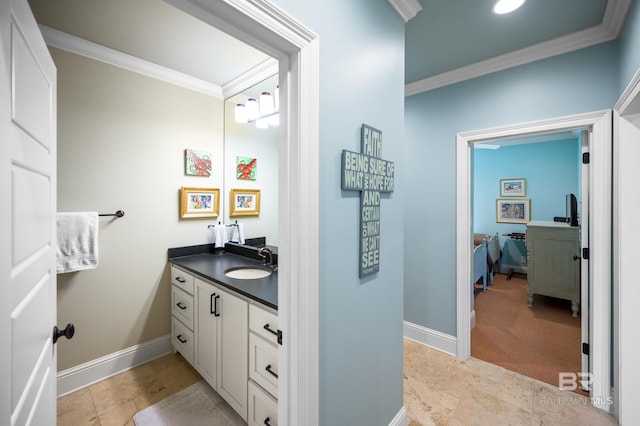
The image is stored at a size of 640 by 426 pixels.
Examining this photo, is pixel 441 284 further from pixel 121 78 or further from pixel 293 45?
pixel 121 78

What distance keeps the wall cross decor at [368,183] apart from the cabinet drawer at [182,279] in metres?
1.53

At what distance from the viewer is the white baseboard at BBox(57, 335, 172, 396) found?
6.42ft

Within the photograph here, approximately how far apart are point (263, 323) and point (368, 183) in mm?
921

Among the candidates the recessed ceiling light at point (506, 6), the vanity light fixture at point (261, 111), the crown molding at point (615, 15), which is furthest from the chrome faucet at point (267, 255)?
the crown molding at point (615, 15)

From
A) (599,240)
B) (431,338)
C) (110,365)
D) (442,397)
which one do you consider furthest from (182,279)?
(599,240)

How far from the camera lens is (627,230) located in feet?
5.13

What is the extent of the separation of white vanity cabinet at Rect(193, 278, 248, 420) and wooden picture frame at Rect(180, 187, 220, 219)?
83 centimetres

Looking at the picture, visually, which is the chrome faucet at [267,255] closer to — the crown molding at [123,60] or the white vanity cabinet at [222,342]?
the white vanity cabinet at [222,342]

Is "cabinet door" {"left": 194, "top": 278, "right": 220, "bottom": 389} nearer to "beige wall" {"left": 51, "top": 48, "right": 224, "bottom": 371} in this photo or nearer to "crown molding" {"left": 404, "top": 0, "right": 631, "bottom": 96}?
"beige wall" {"left": 51, "top": 48, "right": 224, "bottom": 371}

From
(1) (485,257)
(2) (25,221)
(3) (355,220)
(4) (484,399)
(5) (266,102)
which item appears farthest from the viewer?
(1) (485,257)

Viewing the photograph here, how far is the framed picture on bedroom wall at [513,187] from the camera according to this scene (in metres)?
5.14

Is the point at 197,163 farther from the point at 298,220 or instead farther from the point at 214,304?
the point at 298,220

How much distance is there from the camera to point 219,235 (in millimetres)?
2697

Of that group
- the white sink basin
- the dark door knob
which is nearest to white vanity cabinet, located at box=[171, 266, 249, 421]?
the white sink basin
